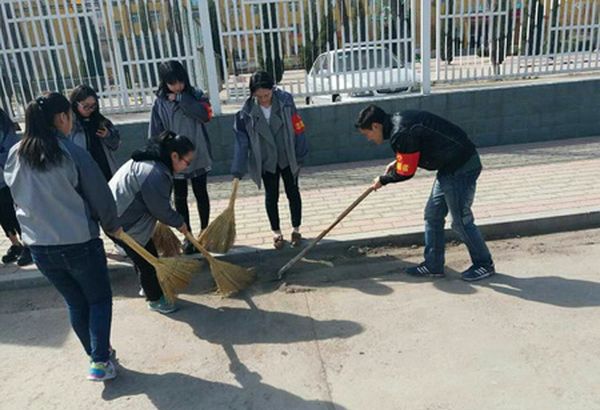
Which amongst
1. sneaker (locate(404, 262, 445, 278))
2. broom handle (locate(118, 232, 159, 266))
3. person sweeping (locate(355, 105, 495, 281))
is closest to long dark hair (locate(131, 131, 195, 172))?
broom handle (locate(118, 232, 159, 266))

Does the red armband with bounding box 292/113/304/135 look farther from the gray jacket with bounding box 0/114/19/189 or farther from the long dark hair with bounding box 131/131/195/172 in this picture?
the gray jacket with bounding box 0/114/19/189

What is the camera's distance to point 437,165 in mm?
3680

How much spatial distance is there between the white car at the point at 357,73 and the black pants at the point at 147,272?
3.86 metres

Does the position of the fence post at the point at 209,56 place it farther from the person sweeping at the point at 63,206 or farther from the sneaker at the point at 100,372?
the sneaker at the point at 100,372

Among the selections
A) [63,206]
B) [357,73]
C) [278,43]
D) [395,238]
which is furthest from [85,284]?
[357,73]

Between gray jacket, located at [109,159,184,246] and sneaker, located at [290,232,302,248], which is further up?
gray jacket, located at [109,159,184,246]

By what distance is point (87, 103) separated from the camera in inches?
157

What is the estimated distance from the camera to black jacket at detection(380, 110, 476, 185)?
3.51m

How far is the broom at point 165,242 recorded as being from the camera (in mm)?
4109

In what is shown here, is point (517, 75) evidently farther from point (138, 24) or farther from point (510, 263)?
point (138, 24)

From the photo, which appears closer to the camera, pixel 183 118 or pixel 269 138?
pixel 269 138

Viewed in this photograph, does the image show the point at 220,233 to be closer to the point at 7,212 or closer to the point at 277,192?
the point at 277,192

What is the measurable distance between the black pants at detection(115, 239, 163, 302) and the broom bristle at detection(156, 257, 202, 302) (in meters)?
0.08

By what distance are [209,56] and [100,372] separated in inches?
173
